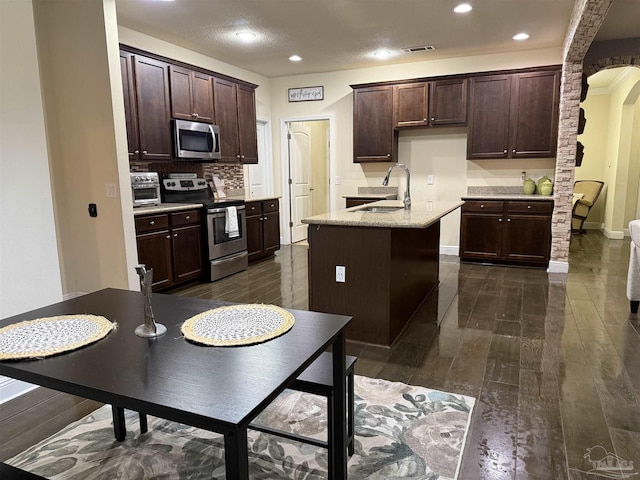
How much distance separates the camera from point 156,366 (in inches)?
42.9

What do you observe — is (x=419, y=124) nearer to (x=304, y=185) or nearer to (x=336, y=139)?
(x=336, y=139)

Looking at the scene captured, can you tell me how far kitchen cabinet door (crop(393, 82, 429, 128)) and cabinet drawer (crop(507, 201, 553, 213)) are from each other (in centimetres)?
157

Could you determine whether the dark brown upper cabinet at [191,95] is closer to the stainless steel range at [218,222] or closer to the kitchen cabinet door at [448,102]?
the stainless steel range at [218,222]

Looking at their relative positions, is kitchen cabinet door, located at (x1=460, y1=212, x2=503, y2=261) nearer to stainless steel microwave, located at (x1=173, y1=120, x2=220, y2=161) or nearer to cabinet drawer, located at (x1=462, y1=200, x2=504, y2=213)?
cabinet drawer, located at (x1=462, y1=200, x2=504, y2=213)

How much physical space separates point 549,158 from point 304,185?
385 cm

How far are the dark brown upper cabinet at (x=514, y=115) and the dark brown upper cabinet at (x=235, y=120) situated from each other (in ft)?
9.57

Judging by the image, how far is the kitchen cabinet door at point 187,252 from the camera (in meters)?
4.36

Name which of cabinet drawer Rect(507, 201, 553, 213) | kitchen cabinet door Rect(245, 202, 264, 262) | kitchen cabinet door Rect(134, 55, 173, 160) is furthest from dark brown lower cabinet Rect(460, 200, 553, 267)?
kitchen cabinet door Rect(134, 55, 173, 160)

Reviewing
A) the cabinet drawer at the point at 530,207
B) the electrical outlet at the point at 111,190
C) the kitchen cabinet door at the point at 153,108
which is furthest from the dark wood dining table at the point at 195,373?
the cabinet drawer at the point at 530,207

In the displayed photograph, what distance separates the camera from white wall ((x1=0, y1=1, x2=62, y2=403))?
2.34 m

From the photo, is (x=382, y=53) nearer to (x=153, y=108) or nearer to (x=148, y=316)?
(x=153, y=108)

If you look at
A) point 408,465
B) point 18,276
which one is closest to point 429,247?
point 408,465

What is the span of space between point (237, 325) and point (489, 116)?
5.14 metres

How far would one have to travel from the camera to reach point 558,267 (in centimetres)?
→ 509
